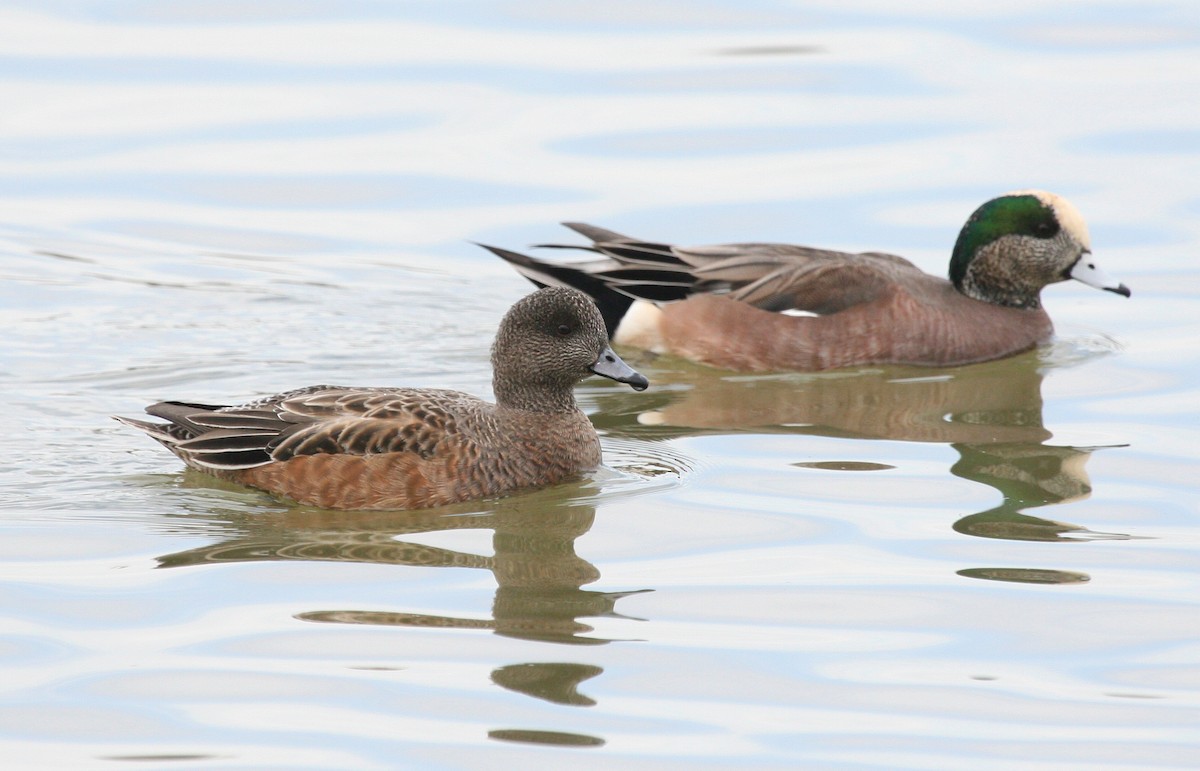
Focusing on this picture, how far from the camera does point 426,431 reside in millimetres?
8273

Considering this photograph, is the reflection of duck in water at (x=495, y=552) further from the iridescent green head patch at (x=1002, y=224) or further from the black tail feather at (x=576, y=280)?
the iridescent green head patch at (x=1002, y=224)

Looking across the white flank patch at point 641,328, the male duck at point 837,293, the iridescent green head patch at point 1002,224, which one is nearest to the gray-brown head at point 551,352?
the male duck at point 837,293

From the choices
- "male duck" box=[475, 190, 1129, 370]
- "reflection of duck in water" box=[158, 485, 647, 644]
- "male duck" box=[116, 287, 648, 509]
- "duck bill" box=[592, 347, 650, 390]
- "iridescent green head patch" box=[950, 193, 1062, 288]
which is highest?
"iridescent green head patch" box=[950, 193, 1062, 288]

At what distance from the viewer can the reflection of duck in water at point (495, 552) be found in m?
6.80

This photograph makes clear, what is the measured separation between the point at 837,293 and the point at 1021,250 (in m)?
1.22

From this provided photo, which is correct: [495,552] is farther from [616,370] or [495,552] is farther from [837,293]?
[837,293]

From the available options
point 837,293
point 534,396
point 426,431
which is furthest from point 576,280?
point 426,431

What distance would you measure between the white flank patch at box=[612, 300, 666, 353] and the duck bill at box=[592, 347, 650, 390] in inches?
115

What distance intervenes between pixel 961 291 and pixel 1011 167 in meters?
3.02

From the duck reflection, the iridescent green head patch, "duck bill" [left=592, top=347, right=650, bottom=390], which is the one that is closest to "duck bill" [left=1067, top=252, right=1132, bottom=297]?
the iridescent green head patch

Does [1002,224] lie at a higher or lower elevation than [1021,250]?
higher

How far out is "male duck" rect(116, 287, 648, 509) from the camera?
322 inches

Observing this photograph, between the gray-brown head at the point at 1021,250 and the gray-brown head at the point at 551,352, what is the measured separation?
374 cm

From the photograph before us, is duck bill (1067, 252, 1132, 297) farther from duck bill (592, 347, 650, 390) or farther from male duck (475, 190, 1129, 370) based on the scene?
duck bill (592, 347, 650, 390)
